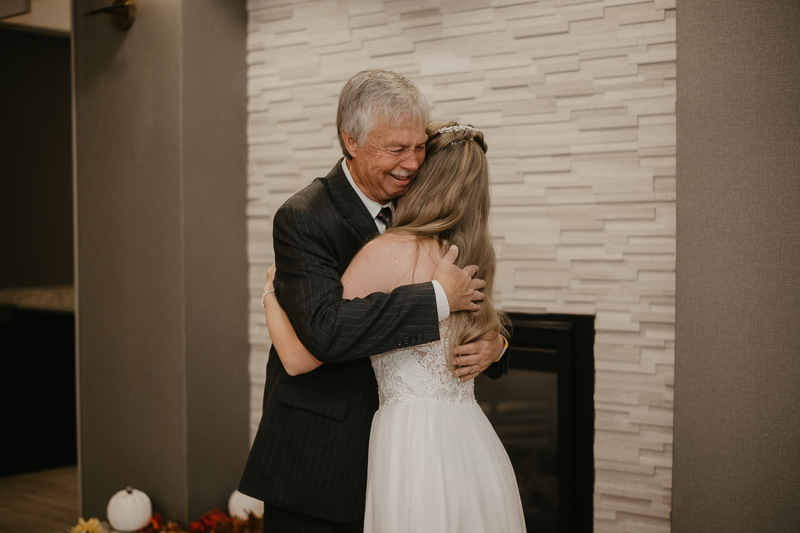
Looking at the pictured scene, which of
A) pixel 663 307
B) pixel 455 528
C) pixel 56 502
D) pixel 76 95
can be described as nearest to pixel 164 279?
pixel 76 95

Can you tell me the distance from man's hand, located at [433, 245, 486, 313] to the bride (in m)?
0.04

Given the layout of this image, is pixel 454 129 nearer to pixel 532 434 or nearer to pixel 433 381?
pixel 433 381

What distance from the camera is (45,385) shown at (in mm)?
3855

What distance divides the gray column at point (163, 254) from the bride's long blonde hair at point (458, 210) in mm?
1487

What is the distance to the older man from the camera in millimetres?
1421

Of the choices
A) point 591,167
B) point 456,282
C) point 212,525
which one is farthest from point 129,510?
point 591,167

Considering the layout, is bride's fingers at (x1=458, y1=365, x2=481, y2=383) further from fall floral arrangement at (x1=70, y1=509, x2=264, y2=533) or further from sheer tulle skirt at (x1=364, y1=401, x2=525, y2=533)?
fall floral arrangement at (x1=70, y1=509, x2=264, y2=533)

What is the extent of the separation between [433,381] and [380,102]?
662mm

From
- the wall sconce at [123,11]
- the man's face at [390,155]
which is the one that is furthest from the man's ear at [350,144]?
the wall sconce at [123,11]

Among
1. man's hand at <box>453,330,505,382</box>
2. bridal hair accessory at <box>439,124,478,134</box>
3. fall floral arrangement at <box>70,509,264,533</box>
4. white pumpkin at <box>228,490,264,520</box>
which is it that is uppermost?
bridal hair accessory at <box>439,124,478,134</box>

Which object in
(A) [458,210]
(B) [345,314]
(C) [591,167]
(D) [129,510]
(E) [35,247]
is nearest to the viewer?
(B) [345,314]

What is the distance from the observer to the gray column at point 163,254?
2621mm

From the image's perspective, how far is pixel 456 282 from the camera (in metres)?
1.33

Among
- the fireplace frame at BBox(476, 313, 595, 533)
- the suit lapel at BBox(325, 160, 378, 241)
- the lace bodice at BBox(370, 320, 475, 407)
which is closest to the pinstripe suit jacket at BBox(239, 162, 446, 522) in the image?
the suit lapel at BBox(325, 160, 378, 241)
